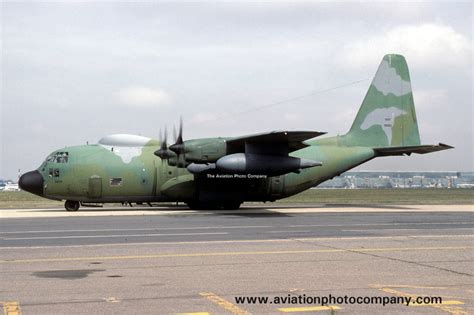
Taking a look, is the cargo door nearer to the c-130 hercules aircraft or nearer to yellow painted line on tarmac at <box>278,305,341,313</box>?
the c-130 hercules aircraft

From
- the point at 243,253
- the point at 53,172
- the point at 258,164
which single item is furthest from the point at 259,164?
the point at 243,253

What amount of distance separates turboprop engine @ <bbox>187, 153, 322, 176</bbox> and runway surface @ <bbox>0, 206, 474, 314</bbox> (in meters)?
8.03

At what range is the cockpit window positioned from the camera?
→ 99.6 feet

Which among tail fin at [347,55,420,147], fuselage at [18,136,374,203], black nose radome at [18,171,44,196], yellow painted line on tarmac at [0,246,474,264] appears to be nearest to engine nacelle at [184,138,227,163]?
fuselage at [18,136,374,203]

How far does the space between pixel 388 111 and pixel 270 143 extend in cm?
987


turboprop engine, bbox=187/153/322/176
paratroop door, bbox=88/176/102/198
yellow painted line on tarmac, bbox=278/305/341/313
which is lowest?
yellow painted line on tarmac, bbox=278/305/341/313

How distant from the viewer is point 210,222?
22.5 m

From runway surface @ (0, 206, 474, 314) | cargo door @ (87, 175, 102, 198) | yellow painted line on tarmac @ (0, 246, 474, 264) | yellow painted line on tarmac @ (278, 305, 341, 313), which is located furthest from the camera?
cargo door @ (87, 175, 102, 198)

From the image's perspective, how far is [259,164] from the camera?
28.2 m

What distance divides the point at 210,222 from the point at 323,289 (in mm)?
13508

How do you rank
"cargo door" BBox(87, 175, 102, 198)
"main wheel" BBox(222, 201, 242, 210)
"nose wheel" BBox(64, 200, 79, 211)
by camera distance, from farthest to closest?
1. "main wheel" BBox(222, 201, 242, 210)
2. "nose wheel" BBox(64, 200, 79, 211)
3. "cargo door" BBox(87, 175, 102, 198)

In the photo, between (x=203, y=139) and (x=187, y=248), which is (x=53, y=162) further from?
(x=187, y=248)

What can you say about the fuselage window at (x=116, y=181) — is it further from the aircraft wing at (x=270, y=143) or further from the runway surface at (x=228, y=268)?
the runway surface at (x=228, y=268)

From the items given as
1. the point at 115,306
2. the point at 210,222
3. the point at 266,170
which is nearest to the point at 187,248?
the point at 115,306
